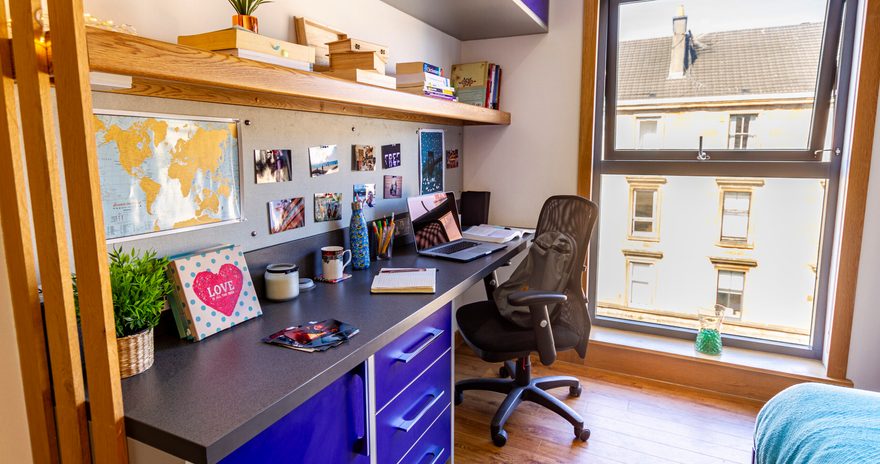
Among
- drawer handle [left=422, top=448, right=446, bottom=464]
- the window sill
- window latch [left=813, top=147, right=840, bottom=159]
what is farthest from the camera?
the window sill

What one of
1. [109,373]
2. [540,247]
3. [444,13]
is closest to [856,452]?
[540,247]

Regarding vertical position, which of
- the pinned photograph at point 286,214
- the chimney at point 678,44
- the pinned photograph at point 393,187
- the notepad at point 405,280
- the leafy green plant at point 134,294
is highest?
the chimney at point 678,44

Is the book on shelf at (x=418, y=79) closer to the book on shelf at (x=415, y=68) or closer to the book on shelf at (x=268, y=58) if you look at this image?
the book on shelf at (x=415, y=68)

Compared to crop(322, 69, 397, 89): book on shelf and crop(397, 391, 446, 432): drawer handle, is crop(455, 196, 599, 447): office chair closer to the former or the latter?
crop(397, 391, 446, 432): drawer handle

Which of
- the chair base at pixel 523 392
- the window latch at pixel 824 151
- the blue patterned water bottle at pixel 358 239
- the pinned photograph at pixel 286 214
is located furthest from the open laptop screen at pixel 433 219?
the window latch at pixel 824 151

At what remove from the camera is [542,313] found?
81.9 inches

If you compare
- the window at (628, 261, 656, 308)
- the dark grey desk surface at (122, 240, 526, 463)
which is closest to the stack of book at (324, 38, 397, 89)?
the dark grey desk surface at (122, 240, 526, 463)

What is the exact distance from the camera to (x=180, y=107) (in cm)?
142

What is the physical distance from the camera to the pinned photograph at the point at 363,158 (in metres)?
2.18

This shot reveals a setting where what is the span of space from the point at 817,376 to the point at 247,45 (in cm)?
284

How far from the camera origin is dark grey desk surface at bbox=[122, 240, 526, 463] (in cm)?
91

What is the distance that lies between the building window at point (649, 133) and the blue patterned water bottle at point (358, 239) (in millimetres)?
1701

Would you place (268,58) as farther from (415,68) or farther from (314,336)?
(415,68)

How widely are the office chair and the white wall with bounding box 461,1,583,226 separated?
0.60 meters
